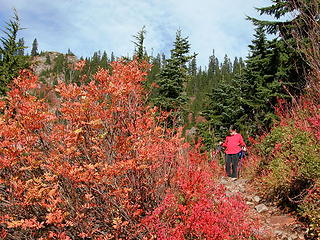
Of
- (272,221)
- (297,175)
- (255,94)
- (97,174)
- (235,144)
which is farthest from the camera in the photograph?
(255,94)

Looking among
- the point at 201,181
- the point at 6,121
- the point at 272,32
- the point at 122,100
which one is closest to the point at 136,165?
the point at 122,100

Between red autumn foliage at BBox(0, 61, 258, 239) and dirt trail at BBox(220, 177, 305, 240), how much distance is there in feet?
1.94

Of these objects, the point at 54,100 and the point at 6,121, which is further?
the point at 54,100

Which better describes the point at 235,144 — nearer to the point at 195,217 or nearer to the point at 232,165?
the point at 232,165

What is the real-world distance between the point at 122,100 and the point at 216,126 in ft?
53.0

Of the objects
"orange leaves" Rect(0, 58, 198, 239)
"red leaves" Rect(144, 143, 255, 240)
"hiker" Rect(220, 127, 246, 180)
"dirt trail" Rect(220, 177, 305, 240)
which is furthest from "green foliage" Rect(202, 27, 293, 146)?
"orange leaves" Rect(0, 58, 198, 239)

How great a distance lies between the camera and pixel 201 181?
4.17 m

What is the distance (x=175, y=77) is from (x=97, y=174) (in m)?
14.8

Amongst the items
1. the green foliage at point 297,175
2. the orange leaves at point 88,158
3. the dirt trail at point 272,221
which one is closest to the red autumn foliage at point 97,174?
the orange leaves at point 88,158

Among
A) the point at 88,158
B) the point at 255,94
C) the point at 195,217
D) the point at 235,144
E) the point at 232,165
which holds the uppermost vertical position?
the point at 255,94

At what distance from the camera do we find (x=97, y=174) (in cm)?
306

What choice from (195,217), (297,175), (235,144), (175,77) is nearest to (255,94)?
(175,77)

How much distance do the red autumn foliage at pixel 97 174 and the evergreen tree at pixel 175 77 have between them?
12.8 metres

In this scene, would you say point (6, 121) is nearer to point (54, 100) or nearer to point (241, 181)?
point (54, 100)
